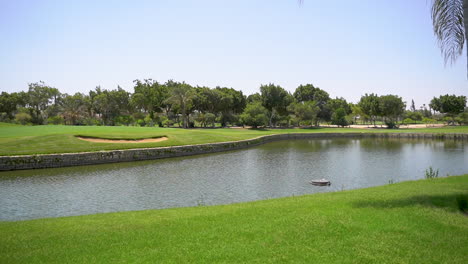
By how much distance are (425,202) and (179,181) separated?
1388 centimetres

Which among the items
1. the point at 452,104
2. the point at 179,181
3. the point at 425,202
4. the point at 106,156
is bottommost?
the point at 179,181

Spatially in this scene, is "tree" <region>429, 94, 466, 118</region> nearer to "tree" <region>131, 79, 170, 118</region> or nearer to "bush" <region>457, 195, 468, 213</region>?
"tree" <region>131, 79, 170, 118</region>

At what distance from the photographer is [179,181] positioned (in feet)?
65.5

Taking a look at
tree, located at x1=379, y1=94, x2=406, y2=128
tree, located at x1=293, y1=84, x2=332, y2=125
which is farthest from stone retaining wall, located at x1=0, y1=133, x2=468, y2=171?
tree, located at x1=293, y1=84, x2=332, y2=125

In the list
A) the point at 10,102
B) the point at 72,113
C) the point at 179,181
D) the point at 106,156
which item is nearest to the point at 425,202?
the point at 179,181

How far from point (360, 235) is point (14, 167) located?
26442 millimetres

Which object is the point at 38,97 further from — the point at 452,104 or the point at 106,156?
the point at 452,104

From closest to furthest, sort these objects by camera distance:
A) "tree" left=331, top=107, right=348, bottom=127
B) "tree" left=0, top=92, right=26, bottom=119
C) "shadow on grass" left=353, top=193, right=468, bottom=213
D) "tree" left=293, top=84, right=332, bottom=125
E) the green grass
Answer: the green grass
"shadow on grass" left=353, top=193, right=468, bottom=213
"tree" left=0, top=92, right=26, bottom=119
"tree" left=331, top=107, right=348, bottom=127
"tree" left=293, top=84, right=332, bottom=125

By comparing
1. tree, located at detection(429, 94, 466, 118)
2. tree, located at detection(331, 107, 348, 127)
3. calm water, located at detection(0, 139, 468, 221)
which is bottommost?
calm water, located at detection(0, 139, 468, 221)

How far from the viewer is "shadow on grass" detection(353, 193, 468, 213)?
9.33m

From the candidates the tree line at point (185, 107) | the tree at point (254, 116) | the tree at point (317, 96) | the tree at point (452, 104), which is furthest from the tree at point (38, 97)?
the tree at point (452, 104)

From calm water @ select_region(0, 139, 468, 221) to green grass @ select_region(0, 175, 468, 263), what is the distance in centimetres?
526

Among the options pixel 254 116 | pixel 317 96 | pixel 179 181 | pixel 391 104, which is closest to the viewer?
pixel 179 181

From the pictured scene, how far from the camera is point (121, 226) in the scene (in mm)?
8227
